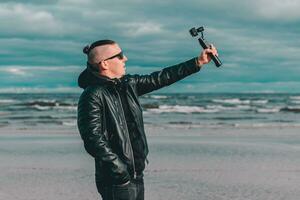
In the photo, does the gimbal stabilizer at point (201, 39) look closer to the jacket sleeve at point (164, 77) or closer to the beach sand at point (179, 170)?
the jacket sleeve at point (164, 77)

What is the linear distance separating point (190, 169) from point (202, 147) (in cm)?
356

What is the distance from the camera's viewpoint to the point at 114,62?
156 inches

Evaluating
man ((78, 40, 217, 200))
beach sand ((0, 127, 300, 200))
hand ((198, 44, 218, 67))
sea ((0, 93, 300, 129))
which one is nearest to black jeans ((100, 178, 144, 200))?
man ((78, 40, 217, 200))

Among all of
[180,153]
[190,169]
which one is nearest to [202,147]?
[180,153]

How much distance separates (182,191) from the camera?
26.1 ft

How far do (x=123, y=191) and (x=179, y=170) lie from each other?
5.98 meters

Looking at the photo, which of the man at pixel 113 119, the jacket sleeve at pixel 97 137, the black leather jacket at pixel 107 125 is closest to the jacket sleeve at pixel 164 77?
the man at pixel 113 119

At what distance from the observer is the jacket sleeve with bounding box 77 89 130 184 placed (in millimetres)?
3762

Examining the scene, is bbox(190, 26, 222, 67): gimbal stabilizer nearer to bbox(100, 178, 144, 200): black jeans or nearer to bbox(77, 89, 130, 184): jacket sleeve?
bbox(77, 89, 130, 184): jacket sleeve

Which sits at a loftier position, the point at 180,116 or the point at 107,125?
the point at 107,125

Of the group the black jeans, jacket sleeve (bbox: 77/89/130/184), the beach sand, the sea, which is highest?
jacket sleeve (bbox: 77/89/130/184)

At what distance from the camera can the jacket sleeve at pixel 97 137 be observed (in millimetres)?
3762

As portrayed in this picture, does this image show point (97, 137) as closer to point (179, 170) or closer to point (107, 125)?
point (107, 125)

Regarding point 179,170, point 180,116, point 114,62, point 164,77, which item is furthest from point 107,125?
point 180,116
